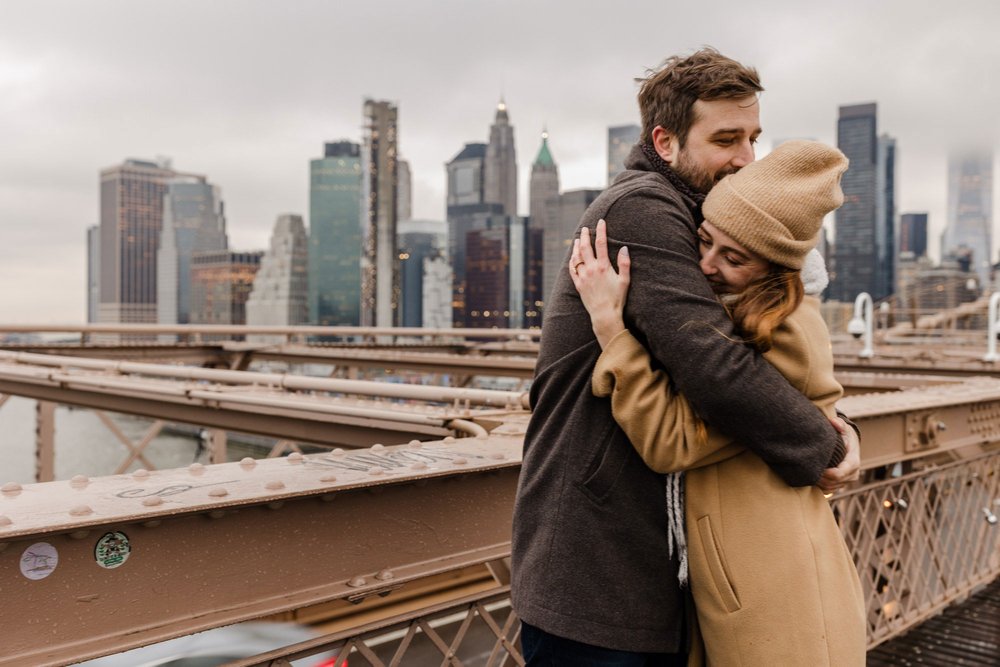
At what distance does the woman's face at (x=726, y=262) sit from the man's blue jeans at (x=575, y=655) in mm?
872

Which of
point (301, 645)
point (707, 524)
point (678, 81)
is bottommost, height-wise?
point (301, 645)

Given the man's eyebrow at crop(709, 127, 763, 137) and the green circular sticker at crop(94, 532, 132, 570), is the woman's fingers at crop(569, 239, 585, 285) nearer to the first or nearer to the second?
the man's eyebrow at crop(709, 127, 763, 137)

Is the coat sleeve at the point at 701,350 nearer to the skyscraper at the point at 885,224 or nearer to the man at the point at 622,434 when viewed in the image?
the man at the point at 622,434

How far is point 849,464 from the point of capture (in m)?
1.94

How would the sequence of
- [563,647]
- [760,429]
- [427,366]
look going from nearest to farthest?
[760,429], [563,647], [427,366]

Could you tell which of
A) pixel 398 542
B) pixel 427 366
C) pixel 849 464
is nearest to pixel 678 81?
pixel 849 464

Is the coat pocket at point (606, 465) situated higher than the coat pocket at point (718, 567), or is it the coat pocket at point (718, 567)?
the coat pocket at point (606, 465)

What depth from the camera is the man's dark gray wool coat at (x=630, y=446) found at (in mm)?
1760

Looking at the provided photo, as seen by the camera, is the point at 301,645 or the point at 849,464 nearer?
the point at 849,464

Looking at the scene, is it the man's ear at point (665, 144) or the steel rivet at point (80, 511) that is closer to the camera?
the steel rivet at point (80, 511)

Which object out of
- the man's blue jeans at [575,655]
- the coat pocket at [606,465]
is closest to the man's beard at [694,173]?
the coat pocket at [606,465]

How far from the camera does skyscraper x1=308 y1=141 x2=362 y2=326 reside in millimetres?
160500

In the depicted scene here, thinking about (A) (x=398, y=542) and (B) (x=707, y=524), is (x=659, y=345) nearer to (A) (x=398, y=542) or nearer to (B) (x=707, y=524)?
(B) (x=707, y=524)

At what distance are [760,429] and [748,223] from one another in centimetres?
45
